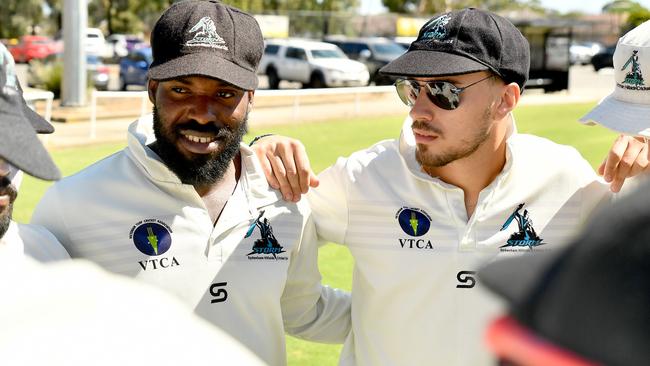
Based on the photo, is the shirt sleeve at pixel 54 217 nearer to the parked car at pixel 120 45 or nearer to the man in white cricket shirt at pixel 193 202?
the man in white cricket shirt at pixel 193 202

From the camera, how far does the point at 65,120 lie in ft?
59.9

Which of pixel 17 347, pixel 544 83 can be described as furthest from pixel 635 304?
pixel 544 83

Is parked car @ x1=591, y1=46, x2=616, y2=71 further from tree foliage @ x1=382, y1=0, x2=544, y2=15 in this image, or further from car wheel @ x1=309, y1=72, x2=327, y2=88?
tree foliage @ x1=382, y1=0, x2=544, y2=15

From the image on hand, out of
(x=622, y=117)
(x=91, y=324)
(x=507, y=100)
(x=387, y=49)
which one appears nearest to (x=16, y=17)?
(x=387, y=49)

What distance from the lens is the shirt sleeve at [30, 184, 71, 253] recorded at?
3.44 metres

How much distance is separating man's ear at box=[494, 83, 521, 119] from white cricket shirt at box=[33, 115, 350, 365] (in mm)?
1024

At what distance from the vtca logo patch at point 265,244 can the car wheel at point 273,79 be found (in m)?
29.3

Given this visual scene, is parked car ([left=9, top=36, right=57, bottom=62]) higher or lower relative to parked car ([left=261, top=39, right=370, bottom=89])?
lower

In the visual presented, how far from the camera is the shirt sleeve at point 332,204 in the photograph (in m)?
3.80

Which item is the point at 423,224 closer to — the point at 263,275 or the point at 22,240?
the point at 263,275

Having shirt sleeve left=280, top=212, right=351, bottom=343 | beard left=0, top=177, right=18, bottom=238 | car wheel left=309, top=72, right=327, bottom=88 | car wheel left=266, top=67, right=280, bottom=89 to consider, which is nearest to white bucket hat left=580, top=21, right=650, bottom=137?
shirt sleeve left=280, top=212, right=351, bottom=343

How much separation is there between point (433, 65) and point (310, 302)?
1.08 m

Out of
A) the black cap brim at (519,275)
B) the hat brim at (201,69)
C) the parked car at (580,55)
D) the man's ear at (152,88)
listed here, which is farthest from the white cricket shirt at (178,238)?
the parked car at (580,55)

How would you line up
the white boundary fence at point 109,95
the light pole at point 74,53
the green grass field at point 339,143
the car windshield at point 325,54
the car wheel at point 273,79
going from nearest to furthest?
the green grass field at point 339,143 → the white boundary fence at point 109,95 → the light pole at point 74,53 → the car windshield at point 325,54 → the car wheel at point 273,79
